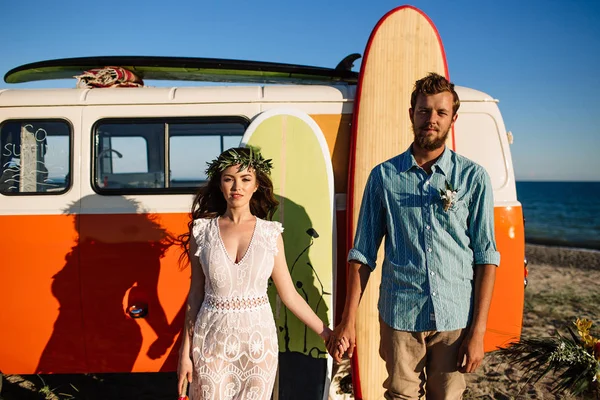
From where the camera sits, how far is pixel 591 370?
7.54 ft

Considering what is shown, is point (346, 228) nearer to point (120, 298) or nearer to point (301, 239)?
point (301, 239)

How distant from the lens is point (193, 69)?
4.33 m

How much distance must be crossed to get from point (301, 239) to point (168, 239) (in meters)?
1.14

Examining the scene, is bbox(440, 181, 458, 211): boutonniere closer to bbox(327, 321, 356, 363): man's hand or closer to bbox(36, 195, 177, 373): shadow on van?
bbox(327, 321, 356, 363): man's hand

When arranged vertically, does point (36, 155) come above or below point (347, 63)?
below

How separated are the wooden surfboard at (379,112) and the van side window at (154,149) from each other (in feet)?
3.55

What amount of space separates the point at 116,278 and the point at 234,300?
1830 millimetres

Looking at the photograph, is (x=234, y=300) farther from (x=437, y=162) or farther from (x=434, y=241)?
(x=437, y=162)

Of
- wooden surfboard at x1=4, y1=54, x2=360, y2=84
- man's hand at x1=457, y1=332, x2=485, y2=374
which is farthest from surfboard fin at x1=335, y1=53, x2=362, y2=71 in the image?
man's hand at x1=457, y1=332, x2=485, y2=374

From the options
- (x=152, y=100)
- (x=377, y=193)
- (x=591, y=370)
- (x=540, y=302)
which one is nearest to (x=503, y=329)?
(x=591, y=370)

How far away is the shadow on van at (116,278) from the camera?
3482 millimetres

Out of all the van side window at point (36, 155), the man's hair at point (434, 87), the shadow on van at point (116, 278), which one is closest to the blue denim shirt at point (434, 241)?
the man's hair at point (434, 87)

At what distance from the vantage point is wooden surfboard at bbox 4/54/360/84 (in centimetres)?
414

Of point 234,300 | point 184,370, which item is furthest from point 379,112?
point 184,370
